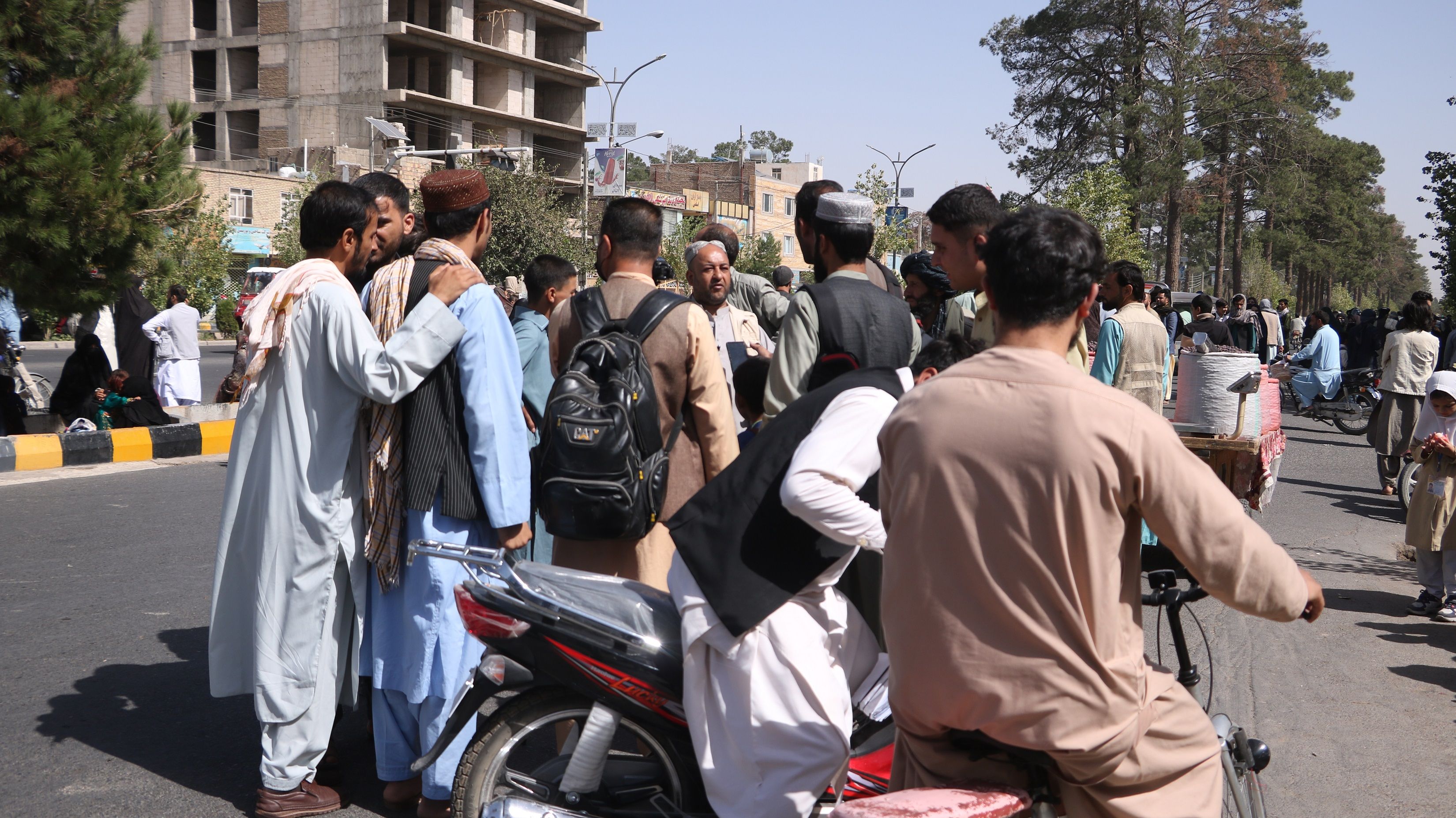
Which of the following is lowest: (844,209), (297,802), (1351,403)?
(297,802)

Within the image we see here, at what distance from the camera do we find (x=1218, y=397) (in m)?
4.82

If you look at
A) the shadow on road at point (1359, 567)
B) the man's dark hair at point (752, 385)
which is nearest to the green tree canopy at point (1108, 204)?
the shadow on road at point (1359, 567)

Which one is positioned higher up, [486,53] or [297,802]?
[486,53]

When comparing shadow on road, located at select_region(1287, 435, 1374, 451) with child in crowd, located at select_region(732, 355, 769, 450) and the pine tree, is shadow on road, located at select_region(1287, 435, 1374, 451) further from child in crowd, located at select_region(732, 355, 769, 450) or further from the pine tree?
the pine tree

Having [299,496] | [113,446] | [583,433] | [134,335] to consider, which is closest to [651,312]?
[583,433]

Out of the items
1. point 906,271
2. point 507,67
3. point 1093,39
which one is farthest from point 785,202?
point 906,271

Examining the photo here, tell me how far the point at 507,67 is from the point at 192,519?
4700 cm

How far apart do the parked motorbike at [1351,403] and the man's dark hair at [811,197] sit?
13.4 metres

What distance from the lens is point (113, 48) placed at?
35.3 ft

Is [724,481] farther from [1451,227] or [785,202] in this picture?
[785,202]

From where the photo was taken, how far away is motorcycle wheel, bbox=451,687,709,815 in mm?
2895

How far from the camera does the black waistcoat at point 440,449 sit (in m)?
3.57

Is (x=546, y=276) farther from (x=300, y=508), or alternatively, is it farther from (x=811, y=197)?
(x=300, y=508)

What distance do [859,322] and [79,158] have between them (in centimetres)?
874
